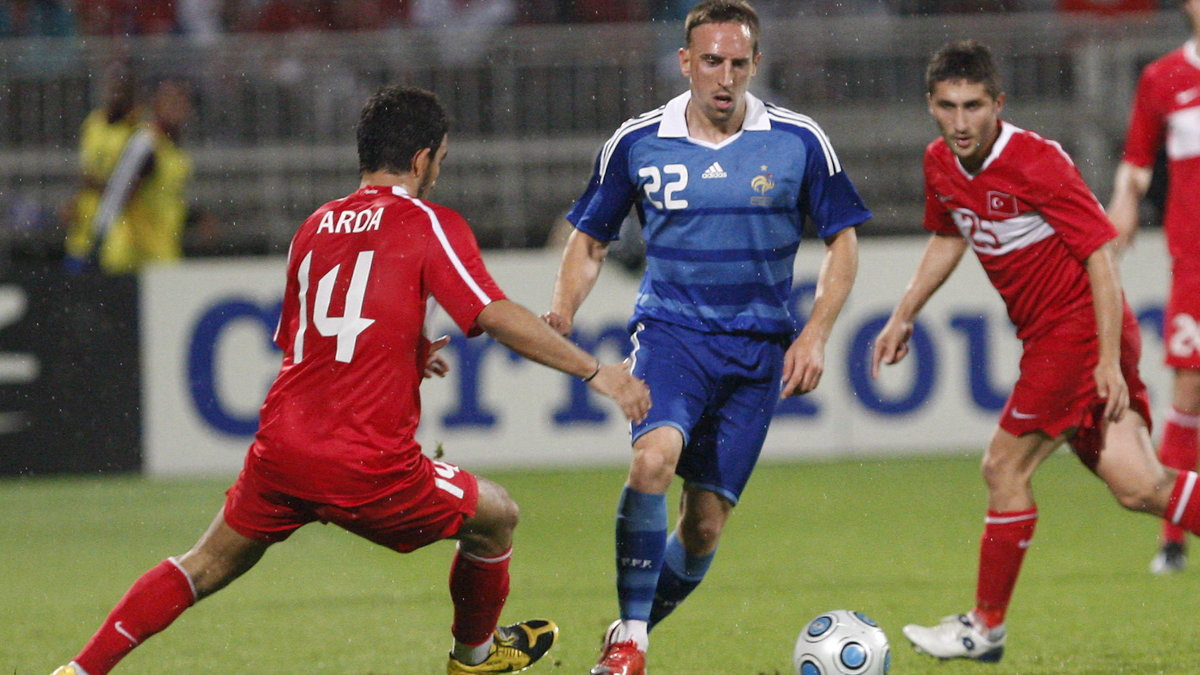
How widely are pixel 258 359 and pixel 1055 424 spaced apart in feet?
19.6

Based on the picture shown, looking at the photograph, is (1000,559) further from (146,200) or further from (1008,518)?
(146,200)

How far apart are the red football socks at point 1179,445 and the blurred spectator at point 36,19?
910 cm

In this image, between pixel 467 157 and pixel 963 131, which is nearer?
pixel 963 131

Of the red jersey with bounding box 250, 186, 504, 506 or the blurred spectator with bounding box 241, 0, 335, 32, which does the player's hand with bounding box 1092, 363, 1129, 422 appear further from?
the blurred spectator with bounding box 241, 0, 335, 32

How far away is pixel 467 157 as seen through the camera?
11570mm

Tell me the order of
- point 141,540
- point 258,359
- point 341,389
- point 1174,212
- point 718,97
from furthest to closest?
point 258,359 < point 141,540 < point 1174,212 < point 718,97 < point 341,389

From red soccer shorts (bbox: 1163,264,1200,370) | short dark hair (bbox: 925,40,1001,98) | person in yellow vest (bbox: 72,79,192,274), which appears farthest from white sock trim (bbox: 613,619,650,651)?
person in yellow vest (bbox: 72,79,192,274)

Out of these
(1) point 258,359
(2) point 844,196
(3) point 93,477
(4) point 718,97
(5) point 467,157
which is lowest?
(3) point 93,477

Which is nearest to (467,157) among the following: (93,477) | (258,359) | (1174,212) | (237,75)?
(237,75)

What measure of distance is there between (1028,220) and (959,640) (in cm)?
131

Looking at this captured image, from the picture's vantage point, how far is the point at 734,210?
4828mm

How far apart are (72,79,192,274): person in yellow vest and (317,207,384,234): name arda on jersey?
6.85 metres

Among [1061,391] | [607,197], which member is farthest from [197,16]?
[1061,391]

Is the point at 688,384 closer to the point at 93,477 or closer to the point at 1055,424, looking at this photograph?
the point at 1055,424
